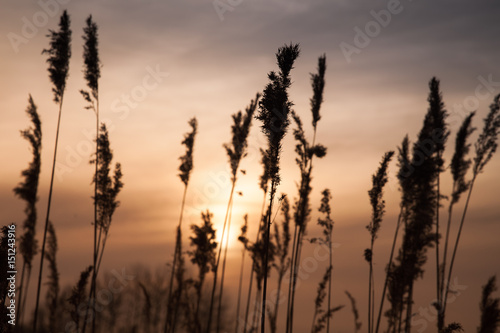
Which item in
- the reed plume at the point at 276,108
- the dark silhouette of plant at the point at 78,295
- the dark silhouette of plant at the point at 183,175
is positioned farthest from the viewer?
the dark silhouette of plant at the point at 183,175

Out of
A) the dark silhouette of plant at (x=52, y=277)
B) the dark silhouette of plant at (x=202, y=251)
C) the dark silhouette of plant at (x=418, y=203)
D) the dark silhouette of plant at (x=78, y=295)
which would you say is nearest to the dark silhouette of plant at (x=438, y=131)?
the dark silhouette of plant at (x=418, y=203)

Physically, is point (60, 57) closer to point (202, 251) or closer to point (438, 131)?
point (202, 251)

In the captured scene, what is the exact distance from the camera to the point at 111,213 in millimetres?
12336

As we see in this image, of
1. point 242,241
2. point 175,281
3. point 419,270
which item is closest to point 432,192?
point 419,270

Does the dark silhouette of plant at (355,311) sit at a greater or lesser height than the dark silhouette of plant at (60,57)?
lesser

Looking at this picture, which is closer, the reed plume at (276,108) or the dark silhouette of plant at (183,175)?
the reed plume at (276,108)

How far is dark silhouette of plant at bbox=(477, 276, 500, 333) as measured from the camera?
13031mm

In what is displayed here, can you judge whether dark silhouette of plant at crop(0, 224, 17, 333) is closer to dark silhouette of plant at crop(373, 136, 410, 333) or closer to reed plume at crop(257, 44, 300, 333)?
reed plume at crop(257, 44, 300, 333)

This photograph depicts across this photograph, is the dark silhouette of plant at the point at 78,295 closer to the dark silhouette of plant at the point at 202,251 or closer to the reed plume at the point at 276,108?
the dark silhouette of plant at the point at 202,251

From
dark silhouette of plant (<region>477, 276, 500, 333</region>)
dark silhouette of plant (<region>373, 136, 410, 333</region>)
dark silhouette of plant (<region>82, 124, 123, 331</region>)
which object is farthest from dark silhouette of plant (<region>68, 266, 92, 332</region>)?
dark silhouette of plant (<region>477, 276, 500, 333</region>)

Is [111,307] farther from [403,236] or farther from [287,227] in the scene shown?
[403,236]

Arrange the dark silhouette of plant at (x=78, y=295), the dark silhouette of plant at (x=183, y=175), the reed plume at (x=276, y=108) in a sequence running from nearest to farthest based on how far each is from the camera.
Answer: the reed plume at (x=276, y=108), the dark silhouette of plant at (x=78, y=295), the dark silhouette of plant at (x=183, y=175)

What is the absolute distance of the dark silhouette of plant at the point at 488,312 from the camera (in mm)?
13031

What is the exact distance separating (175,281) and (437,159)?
9.01 m
